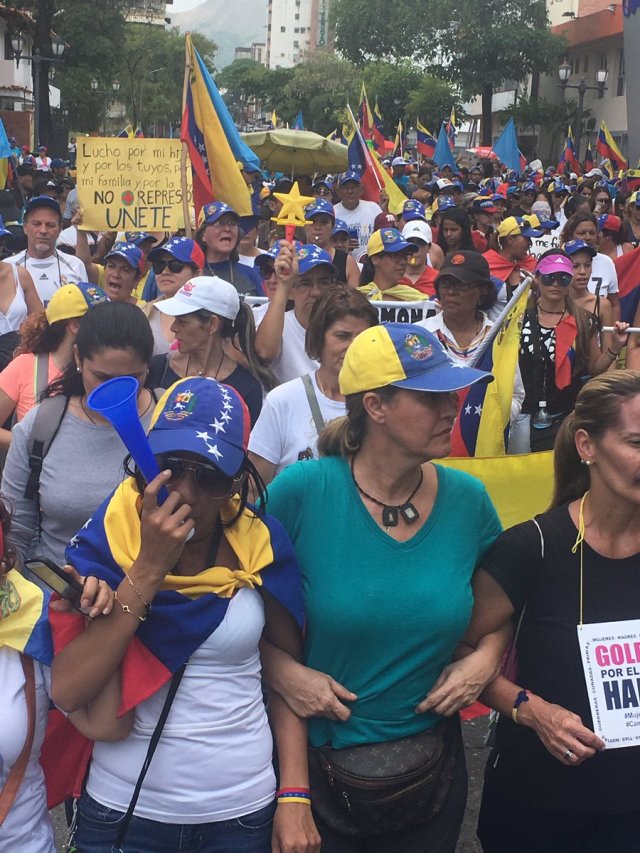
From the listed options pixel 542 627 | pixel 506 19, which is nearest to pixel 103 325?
pixel 542 627

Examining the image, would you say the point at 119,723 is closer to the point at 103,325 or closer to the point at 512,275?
the point at 103,325

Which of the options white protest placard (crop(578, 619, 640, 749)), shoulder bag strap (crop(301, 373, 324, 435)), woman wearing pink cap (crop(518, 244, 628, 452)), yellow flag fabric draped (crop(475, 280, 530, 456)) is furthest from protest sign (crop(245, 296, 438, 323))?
white protest placard (crop(578, 619, 640, 749))

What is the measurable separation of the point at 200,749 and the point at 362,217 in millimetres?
8947

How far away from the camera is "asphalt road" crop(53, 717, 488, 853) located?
3695 millimetres

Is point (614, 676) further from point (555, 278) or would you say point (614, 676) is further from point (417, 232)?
point (417, 232)

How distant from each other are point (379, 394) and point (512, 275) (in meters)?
6.41

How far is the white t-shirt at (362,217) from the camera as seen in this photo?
10609 millimetres

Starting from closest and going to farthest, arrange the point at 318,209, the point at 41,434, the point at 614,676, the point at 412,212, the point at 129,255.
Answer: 1. the point at 614,676
2. the point at 41,434
3. the point at 129,255
4. the point at 318,209
5. the point at 412,212

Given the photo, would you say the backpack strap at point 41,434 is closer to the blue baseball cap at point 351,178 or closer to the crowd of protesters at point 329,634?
the crowd of protesters at point 329,634

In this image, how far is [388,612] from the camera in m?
2.48

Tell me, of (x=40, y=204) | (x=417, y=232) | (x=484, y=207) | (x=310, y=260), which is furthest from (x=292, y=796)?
(x=484, y=207)

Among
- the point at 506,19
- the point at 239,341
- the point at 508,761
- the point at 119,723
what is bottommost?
the point at 508,761

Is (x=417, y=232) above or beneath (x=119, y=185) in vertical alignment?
beneath

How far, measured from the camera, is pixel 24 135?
60.8 m
